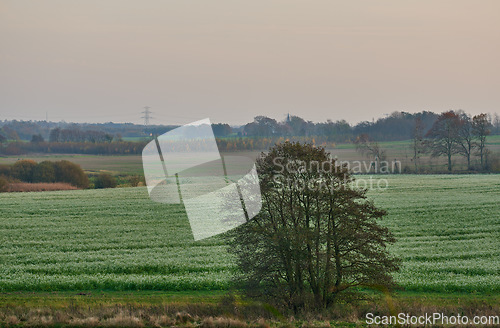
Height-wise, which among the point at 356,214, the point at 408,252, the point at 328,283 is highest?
the point at 356,214

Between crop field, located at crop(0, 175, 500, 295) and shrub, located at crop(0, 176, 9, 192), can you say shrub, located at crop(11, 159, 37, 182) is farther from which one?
crop field, located at crop(0, 175, 500, 295)

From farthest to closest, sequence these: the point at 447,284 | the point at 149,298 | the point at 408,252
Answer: the point at 408,252
the point at 447,284
the point at 149,298

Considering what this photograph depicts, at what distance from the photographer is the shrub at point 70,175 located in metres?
63.2

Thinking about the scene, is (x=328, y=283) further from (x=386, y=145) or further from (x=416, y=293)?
(x=386, y=145)

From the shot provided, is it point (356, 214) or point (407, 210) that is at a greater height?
point (356, 214)

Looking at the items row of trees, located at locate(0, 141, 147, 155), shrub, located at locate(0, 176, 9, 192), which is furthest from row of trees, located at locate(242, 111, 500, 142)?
shrub, located at locate(0, 176, 9, 192)

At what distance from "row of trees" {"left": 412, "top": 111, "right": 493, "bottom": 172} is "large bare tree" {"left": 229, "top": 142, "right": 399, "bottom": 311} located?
60.4 metres

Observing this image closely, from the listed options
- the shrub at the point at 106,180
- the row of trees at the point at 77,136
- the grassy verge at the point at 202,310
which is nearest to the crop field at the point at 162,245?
the grassy verge at the point at 202,310

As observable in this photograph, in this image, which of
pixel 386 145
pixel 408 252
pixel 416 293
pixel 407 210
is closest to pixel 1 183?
pixel 407 210

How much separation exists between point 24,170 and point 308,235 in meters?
58.4

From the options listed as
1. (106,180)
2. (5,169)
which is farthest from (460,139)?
(5,169)

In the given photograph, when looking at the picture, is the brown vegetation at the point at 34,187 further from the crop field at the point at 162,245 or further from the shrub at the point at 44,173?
the crop field at the point at 162,245

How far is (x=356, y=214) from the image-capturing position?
44.3ft

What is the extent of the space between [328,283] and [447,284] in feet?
19.8
